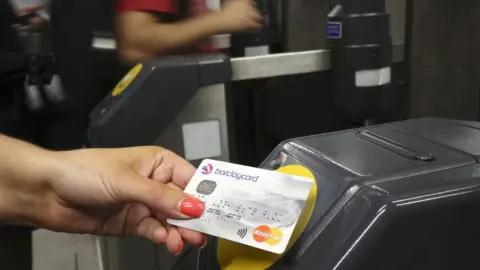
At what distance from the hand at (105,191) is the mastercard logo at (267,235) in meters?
0.09

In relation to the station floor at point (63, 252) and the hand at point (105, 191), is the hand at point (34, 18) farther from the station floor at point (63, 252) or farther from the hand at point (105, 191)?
the hand at point (105, 191)

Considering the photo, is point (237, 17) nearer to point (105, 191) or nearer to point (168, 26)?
point (168, 26)

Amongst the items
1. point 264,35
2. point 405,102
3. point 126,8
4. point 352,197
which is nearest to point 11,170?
point 352,197

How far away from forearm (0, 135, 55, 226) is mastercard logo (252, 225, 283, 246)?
359 millimetres

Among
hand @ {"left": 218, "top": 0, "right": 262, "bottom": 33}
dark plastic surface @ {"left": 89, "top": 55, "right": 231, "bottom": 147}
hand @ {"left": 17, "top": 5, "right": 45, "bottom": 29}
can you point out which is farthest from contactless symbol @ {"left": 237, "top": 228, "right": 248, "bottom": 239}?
hand @ {"left": 17, "top": 5, "right": 45, "bottom": 29}

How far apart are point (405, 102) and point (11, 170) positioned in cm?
110

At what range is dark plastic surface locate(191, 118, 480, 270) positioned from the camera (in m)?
0.59

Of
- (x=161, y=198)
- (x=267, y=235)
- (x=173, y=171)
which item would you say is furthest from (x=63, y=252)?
(x=267, y=235)

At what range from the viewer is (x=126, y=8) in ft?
4.53

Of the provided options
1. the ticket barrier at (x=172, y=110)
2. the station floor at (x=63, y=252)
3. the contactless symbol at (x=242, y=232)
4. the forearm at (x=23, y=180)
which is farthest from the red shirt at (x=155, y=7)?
the station floor at (x=63, y=252)

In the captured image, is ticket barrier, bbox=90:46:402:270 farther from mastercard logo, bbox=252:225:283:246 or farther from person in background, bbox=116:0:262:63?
mastercard logo, bbox=252:225:283:246

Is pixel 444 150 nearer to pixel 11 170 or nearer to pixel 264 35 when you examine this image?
pixel 11 170

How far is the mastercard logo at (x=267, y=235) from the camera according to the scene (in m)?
0.60

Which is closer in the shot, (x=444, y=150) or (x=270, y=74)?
(x=444, y=150)
